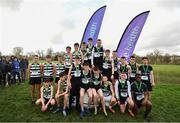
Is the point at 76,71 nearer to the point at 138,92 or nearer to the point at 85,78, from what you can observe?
the point at 85,78

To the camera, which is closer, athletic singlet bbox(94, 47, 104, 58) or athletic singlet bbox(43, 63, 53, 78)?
athletic singlet bbox(43, 63, 53, 78)

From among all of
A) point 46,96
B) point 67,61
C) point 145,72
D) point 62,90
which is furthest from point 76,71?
point 145,72

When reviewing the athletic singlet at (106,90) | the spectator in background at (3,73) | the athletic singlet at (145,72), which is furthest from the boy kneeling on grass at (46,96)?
the spectator in background at (3,73)

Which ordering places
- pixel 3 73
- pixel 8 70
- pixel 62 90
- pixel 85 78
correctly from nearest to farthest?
pixel 85 78, pixel 62 90, pixel 3 73, pixel 8 70

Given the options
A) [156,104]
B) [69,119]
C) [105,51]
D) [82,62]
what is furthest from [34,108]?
[156,104]

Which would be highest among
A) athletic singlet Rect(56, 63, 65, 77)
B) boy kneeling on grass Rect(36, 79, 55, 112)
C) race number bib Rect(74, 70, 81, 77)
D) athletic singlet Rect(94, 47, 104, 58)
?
athletic singlet Rect(94, 47, 104, 58)

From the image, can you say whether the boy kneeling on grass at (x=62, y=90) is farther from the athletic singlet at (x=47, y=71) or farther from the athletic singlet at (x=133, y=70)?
the athletic singlet at (x=133, y=70)

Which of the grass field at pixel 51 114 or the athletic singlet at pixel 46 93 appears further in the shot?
the athletic singlet at pixel 46 93

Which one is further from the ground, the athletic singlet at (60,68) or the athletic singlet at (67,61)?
the athletic singlet at (67,61)

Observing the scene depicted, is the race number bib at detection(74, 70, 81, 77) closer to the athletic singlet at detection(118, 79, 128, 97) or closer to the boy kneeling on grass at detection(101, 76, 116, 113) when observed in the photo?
the boy kneeling on grass at detection(101, 76, 116, 113)

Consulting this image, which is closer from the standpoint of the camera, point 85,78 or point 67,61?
point 85,78

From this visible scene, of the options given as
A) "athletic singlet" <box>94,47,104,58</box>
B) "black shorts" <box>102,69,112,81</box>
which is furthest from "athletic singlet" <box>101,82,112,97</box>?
"athletic singlet" <box>94,47,104,58</box>

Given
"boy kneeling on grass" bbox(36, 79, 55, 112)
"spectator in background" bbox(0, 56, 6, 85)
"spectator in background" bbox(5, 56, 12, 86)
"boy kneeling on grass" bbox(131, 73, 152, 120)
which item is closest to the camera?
"boy kneeling on grass" bbox(36, 79, 55, 112)

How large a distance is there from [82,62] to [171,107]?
3991 millimetres
